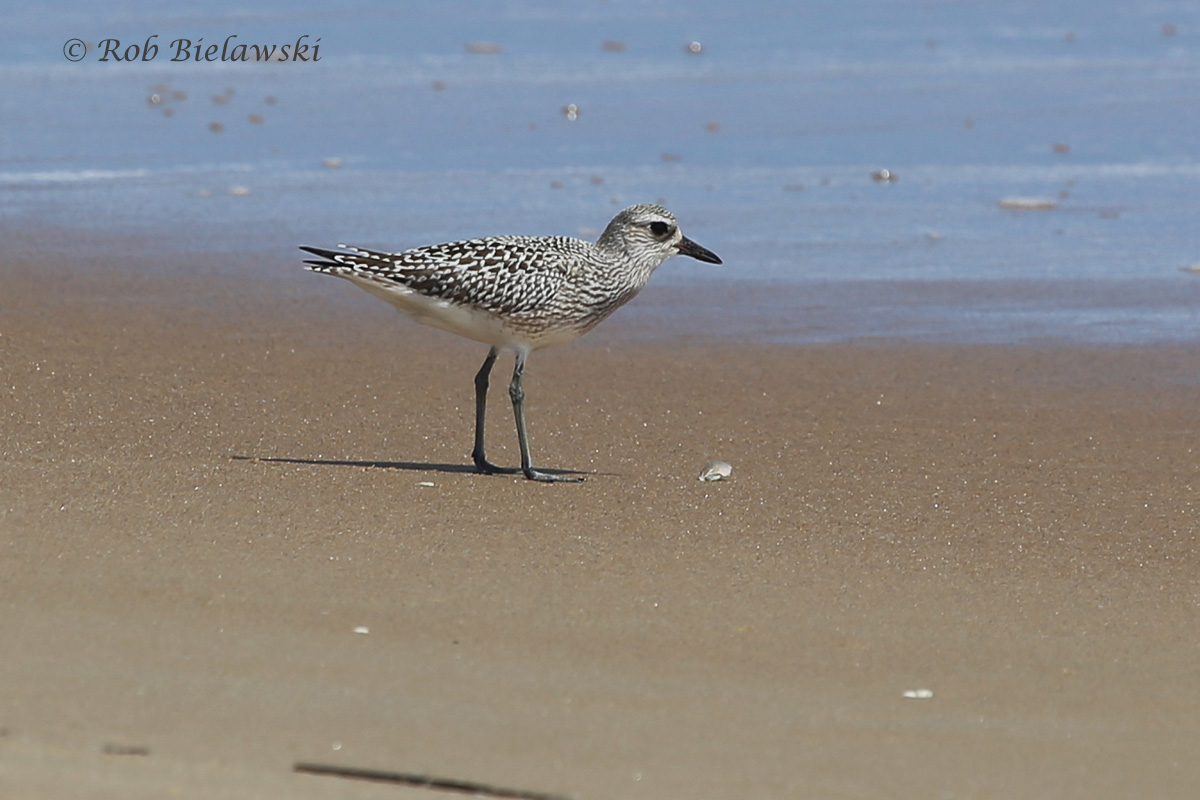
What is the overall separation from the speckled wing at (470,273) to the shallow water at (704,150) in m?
2.28

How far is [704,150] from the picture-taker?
13055 millimetres

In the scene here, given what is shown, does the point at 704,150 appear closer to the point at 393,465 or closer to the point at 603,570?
the point at 393,465

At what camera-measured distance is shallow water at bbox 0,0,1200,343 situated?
9883 millimetres

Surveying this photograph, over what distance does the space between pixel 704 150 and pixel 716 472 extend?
21.9ft

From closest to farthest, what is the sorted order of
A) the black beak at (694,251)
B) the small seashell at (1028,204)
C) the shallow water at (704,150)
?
the black beak at (694,251) < the shallow water at (704,150) < the small seashell at (1028,204)

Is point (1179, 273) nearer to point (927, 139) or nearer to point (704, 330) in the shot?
point (704, 330)

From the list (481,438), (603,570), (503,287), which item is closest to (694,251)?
(503,287)

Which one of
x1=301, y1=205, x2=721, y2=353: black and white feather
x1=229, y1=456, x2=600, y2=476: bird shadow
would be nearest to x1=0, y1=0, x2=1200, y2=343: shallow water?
x1=301, y1=205, x2=721, y2=353: black and white feather

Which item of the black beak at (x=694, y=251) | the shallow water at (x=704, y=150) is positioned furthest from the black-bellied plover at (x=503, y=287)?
the shallow water at (x=704, y=150)

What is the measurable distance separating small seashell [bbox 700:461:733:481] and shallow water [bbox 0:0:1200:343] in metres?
2.20

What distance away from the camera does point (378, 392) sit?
789 cm

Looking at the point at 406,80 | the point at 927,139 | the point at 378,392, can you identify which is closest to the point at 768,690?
the point at 378,392

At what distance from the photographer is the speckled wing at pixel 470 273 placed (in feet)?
→ 22.3

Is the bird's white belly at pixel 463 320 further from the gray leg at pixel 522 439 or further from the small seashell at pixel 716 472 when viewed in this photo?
the small seashell at pixel 716 472
